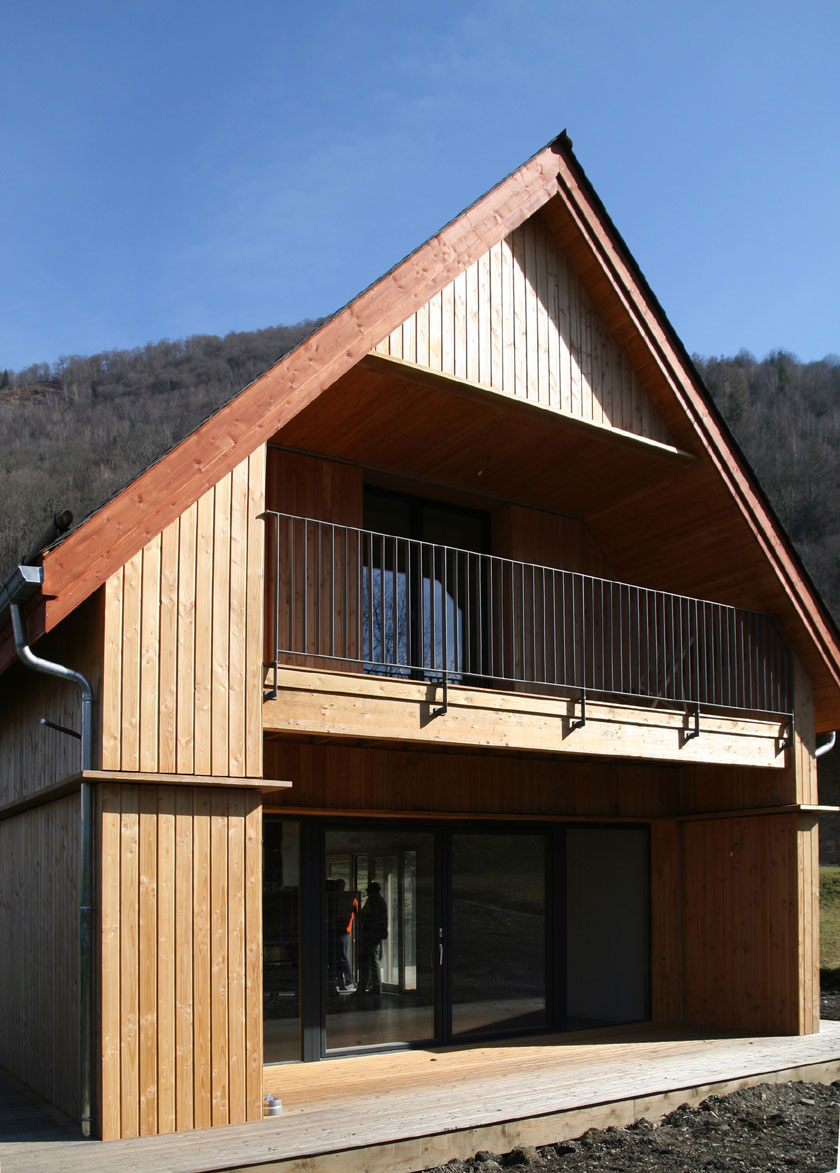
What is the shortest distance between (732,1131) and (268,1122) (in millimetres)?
3234

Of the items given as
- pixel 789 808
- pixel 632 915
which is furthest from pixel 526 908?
pixel 789 808

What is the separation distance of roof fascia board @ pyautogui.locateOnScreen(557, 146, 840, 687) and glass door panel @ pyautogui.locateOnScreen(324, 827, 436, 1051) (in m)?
4.51

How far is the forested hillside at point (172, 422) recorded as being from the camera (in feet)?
140

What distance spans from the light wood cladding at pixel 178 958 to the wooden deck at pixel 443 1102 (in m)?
0.23

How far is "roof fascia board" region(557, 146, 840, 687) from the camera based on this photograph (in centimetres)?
1034

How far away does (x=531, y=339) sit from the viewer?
33.0 feet

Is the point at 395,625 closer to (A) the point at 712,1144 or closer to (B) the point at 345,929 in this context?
(B) the point at 345,929

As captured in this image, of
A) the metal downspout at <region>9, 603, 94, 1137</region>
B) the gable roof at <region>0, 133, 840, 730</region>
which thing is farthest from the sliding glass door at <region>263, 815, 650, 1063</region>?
the gable roof at <region>0, 133, 840, 730</region>

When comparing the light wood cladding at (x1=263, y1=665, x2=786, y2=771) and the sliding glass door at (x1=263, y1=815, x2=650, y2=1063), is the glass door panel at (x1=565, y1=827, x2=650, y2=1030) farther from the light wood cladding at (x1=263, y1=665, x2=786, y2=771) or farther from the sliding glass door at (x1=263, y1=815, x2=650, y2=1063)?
the light wood cladding at (x1=263, y1=665, x2=786, y2=771)

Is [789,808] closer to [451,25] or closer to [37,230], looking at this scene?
[451,25]

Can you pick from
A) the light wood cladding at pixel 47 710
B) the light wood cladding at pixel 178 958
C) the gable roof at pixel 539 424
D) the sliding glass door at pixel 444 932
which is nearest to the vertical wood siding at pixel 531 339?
the gable roof at pixel 539 424

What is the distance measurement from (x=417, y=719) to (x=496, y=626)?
3.19 m

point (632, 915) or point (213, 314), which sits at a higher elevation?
point (213, 314)

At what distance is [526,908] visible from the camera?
11492mm
